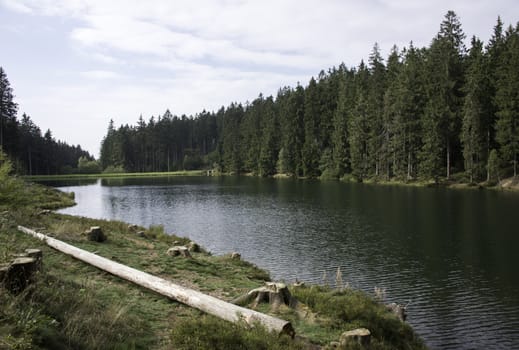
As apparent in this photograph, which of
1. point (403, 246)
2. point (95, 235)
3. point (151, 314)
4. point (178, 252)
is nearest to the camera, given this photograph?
point (151, 314)

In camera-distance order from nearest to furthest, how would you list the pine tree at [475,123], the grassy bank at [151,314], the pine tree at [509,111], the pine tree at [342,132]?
the grassy bank at [151,314]
the pine tree at [509,111]
the pine tree at [475,123]
the pine tree at [342,132]

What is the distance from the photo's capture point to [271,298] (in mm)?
10039

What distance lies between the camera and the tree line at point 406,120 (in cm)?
6262

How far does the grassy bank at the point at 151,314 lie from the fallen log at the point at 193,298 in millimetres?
178

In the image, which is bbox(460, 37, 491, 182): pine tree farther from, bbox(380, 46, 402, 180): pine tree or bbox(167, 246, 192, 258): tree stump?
bbox(167, 246, 192, 258): tree stump

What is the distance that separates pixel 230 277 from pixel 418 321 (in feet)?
21.3

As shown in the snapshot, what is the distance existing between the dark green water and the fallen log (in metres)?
6.57

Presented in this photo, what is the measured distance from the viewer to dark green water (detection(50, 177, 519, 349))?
1430 centimetres

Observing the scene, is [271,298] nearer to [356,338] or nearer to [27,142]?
[356,338]

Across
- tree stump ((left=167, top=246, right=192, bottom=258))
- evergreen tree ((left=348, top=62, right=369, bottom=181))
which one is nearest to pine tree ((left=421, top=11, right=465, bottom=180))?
evergreen tree ((left=348, top=62, right=369, bottom=181))

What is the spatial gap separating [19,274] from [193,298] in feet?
11.8

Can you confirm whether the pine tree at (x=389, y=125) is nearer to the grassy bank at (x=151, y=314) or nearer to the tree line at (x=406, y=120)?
the tree line at (x=406, y=120)

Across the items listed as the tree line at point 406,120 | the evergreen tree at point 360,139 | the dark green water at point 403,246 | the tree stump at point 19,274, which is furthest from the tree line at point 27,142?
the tree stump at point 19,274

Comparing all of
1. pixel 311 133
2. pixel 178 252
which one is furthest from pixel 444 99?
pixel 178 252
